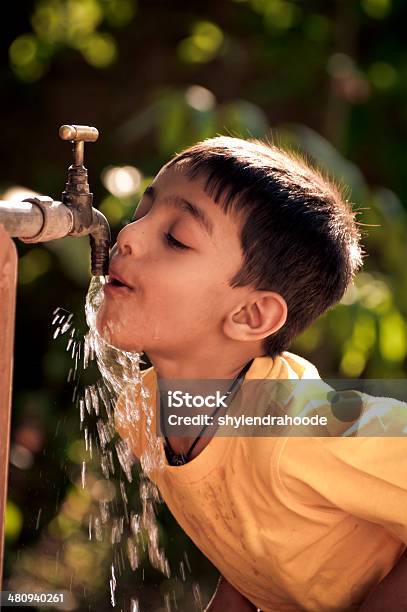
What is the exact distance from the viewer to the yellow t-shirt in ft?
4.90

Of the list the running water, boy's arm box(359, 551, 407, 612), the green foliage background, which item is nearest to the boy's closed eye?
the running water

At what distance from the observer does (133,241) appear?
1.52m

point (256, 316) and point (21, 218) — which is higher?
point (21, 218)

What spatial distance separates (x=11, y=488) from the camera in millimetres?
3047

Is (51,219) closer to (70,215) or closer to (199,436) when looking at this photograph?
(70,215)

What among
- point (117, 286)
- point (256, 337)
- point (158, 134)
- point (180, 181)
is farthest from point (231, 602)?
point (158, 134)

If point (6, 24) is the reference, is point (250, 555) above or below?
below

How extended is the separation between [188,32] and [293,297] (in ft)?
6.61

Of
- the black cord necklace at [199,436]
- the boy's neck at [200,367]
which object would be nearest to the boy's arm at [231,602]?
the black cord necklace at [199,436]

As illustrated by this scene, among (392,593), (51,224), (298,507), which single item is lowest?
(392,593)

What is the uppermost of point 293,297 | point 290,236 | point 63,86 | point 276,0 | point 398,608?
point 276,0

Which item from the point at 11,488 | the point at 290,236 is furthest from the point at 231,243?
the point at 11,488

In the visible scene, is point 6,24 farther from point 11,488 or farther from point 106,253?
point 106,253

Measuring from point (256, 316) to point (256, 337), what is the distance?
35 mm
